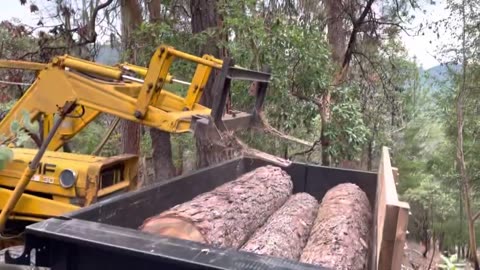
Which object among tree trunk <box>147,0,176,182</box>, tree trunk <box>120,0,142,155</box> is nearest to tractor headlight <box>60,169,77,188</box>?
tree trunk <box>120,0,142,155</box>

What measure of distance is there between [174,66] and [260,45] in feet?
4.18

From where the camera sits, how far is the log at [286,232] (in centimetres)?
250

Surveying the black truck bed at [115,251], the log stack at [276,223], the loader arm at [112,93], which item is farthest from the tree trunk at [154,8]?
the black truck bed at [115,251]

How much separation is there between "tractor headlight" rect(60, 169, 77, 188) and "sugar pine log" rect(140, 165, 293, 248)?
1489mm

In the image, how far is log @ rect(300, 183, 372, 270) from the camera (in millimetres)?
2391

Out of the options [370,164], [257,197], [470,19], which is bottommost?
[370,164]

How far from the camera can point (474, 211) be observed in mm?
13891

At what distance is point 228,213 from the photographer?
270 cm

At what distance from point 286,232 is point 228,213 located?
0.33 m

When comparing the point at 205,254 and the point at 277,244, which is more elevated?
the point at 205,254

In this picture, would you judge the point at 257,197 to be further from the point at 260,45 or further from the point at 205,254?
the point at 260,45

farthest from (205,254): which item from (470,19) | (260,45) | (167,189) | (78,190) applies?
(470,19)

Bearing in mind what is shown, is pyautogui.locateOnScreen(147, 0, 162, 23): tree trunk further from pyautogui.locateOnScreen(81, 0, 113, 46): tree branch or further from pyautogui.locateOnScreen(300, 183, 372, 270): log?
pyautogui.locateOnScreen(300, 183, 372, 270): log

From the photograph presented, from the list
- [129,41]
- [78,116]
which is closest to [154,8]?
[129,41]
